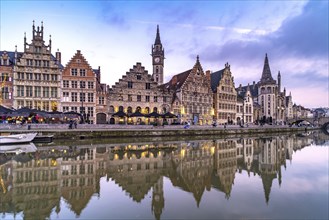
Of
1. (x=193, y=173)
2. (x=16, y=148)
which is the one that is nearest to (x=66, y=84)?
(x=16, y=148)

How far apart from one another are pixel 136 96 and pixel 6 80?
2096cm

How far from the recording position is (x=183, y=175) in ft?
48.5

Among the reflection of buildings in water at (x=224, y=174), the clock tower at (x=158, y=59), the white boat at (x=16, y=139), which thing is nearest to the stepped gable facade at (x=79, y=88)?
the white boat at (x=16, y=139)

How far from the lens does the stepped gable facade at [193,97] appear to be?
54.1 metres

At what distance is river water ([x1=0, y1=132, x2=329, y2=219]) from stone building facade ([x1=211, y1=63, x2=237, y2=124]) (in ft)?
141

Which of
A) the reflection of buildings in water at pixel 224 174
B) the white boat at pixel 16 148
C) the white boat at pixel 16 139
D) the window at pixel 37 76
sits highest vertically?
the window at pixel 37 76

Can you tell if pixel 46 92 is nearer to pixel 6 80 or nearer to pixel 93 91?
pixel 6 80

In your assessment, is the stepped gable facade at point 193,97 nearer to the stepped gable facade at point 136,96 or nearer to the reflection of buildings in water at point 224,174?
the stepped gable facade at point 136,96

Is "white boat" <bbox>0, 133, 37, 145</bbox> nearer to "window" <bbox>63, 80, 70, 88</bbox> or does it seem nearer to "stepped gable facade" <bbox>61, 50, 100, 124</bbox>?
"stepped gable facade" <bbox>61, 50, 100, 124</bbox>

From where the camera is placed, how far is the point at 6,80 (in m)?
42.8

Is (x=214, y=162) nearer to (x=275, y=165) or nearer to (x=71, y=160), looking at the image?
(x=275, y=165)

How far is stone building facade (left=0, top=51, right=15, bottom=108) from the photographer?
42.5 m

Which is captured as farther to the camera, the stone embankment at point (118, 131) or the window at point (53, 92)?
the window at point (53, 92)

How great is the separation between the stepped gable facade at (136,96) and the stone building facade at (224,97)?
1563 cm
